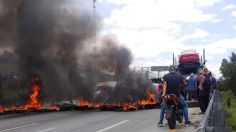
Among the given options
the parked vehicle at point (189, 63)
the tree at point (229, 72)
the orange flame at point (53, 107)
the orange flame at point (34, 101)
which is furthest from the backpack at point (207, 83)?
the tree at point (229, 72)

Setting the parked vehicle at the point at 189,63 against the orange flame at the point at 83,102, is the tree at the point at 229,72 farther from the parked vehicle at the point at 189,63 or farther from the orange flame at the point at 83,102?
the orange flame at the point at 83,102

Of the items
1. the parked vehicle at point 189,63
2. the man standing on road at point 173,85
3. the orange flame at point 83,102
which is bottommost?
the orange flame at point 83,102

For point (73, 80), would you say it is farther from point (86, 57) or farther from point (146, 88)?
point (146, 88)

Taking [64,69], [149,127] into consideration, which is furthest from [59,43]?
[149,127]

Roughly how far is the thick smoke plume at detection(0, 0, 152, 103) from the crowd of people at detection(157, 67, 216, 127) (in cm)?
542

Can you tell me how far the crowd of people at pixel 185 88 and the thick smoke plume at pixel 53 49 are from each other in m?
5.42

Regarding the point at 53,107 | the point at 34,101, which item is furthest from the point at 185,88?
the point at 34,101

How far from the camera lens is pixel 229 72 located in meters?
74.6

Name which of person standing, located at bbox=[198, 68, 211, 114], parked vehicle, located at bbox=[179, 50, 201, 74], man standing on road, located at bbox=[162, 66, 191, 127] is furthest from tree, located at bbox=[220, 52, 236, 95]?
man standing on road, located at bbox=[162, 66, 191, 127]

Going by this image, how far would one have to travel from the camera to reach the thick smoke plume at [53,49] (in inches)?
1017

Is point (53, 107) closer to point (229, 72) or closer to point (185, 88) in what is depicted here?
point (185, 88)

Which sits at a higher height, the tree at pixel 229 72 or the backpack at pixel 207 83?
the tree at pixel 229 72

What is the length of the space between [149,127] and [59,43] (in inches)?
543

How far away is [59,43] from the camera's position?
1070 inches
